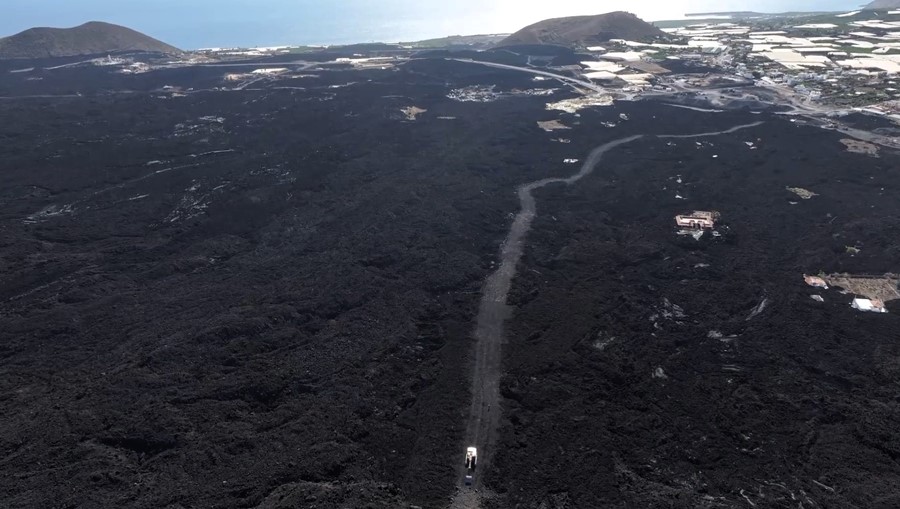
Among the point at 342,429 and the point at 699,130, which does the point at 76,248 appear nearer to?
the point at 342,429

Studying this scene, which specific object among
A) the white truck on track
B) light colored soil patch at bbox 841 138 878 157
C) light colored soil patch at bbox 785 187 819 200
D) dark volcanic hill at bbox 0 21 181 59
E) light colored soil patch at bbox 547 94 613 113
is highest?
dark volcanic hill at bbox 0 21 181 59

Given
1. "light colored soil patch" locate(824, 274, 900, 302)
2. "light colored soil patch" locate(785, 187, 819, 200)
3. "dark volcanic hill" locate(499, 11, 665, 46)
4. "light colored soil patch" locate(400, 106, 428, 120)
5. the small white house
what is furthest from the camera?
"dark volcanic hill" locate(499, 11, 665, 46)

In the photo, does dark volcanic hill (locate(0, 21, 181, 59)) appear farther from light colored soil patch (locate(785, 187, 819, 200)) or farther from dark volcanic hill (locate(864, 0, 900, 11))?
dark volcanic hill (locate(864, 0, 900, 11))

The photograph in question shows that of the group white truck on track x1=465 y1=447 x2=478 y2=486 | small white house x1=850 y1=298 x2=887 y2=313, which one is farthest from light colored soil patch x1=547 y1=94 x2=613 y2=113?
white truck on track x1=465 y1=447 x2=478 y2=486

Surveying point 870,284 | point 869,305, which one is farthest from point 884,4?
point 869,305

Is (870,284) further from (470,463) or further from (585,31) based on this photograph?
(585,31)

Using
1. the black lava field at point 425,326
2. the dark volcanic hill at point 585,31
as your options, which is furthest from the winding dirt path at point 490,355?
the dark volcanic hill at point 585,31
